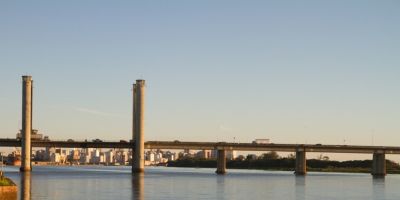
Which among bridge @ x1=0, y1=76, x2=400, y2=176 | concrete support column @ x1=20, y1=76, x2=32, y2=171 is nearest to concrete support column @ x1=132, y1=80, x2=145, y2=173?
bridge @ x1=0, y1=76, x2=400, y2=176

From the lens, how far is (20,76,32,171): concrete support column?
18388 cm

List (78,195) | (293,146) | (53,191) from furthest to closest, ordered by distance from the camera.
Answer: (293,146), (53,191), (78,195)

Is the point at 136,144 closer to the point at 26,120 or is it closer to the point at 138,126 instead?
the point at 138,126

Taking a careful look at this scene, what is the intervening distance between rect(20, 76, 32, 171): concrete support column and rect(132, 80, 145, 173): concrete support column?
85.2 feet

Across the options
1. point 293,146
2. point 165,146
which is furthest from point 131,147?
point 293,146

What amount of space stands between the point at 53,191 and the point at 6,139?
102078 mm

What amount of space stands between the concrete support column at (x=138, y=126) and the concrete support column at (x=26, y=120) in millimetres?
25976

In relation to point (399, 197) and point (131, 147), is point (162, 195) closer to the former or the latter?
point (399, 197)

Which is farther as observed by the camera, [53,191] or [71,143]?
[71,143]

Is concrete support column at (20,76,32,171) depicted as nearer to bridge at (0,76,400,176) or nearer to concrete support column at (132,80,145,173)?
bridge at (0,76,400,176)

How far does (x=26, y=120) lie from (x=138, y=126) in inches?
1068

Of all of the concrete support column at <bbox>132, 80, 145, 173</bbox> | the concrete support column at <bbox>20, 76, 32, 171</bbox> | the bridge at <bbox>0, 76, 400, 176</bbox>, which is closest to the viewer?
the concrete support column at <bbox>20, 76, 32, 171</bbox>

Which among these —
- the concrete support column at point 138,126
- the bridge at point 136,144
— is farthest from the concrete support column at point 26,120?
the concrete support column at point 138,126

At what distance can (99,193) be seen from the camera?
Answer: 3570 inches
